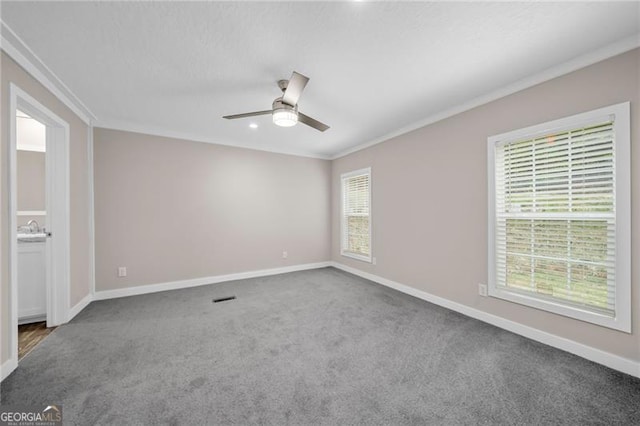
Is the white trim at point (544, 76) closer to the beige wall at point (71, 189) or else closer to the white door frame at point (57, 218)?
the beige wall at point (71, 189)

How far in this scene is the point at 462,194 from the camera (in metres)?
2.98

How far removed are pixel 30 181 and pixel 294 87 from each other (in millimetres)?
4116

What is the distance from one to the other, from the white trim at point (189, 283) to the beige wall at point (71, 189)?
0.29 meters

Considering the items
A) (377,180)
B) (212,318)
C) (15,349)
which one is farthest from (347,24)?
(15,349)

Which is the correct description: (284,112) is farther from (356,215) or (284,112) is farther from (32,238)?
(32,238)

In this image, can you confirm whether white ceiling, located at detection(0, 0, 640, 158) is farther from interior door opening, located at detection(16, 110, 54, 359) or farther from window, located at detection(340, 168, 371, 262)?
window, located at detection(340, 168, 371, 262)

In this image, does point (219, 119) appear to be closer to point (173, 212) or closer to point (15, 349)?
point (173, 212)

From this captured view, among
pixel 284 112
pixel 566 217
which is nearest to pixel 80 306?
pixel 284 112

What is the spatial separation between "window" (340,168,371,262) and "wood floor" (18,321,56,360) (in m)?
4.27

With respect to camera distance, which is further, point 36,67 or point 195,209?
point 195,209

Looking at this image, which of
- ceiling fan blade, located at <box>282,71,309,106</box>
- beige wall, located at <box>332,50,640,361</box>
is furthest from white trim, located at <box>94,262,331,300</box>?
ceiling fan blade, located at <box>282,71,309,106</box>

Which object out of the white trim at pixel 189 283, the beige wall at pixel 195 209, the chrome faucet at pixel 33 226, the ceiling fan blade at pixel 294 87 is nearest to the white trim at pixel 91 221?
the beige wall at pixel 195 209

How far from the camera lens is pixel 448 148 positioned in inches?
123

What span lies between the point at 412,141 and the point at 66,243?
4.62m
